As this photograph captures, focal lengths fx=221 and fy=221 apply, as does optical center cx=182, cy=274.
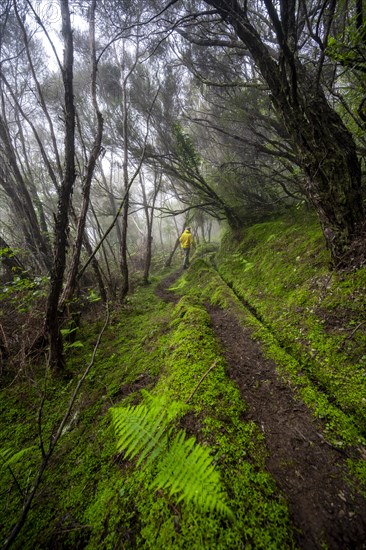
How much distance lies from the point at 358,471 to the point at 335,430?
35 cm

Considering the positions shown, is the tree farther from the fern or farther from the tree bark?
the fern

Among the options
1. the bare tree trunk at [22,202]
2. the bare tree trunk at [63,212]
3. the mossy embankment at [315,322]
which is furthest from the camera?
the bare tree trunk at [22,202]

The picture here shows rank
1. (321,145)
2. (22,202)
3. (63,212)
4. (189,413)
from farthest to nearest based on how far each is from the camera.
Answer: (22,202), (321,145), (63,212), (189,413)

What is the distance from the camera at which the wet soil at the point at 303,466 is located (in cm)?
138

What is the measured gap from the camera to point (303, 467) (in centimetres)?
177

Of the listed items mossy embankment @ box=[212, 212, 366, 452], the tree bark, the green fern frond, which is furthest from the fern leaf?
the tree bark

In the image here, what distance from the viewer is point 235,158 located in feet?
35.9

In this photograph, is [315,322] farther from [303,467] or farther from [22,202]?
[22,202]

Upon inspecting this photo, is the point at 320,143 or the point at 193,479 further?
the point at 320,143

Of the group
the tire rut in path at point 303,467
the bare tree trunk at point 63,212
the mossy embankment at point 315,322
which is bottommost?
the tire rut in path at point 303,467

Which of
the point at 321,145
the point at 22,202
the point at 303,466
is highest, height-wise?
the point at 22,202

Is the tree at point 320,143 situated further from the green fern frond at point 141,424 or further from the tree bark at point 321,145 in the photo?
the green fern frond at point 141,424

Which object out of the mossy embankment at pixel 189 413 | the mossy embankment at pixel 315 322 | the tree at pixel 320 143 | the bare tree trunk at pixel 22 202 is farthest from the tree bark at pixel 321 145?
the bare tree trunk at pixel 22 202

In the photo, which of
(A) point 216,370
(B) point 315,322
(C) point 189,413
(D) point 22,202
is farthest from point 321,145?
(D) point 22,202
